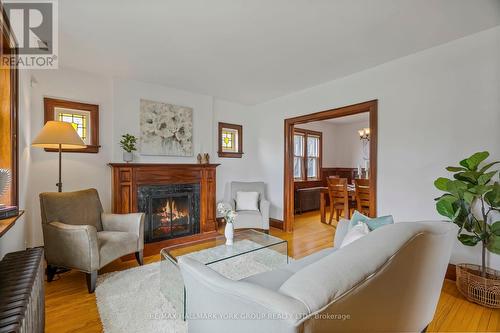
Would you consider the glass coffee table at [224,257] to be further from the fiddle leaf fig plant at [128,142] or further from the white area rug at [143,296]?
the fiddle leaf fig plant at [128,142]

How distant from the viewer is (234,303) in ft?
2.74

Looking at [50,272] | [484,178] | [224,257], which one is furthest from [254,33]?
[50,272]

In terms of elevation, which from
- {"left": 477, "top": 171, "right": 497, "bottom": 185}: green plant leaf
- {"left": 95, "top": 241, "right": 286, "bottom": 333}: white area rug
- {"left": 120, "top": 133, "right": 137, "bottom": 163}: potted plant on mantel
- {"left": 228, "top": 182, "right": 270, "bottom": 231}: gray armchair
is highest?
{"left": 120, "top": 133, "right": 137, "bottom": 163}: potted plant on mantel

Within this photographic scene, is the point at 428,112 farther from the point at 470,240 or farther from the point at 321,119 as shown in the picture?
the point at 321,119

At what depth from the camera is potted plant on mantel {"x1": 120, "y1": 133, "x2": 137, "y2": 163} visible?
133 inches

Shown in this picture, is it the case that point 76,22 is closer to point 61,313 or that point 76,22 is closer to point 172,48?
point 172,48

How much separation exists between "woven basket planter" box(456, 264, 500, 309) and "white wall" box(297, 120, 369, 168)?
483cm

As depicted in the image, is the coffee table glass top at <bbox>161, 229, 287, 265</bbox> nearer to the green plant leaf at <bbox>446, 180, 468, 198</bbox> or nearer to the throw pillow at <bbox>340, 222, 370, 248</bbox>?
the throw pillow at <bbox>340, 222, 370, 248</bbox>

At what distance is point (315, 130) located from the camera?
6.73 m

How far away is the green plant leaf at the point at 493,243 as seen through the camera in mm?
1924

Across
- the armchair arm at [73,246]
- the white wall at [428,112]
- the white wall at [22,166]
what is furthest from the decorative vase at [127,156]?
the white wall at [428,112]

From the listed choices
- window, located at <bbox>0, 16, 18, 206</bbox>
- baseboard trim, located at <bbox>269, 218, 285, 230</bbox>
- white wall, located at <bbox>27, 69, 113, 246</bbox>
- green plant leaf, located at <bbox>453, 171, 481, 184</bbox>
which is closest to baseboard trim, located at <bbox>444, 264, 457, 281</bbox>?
green plant leaf, located at <bbox>453, 171, 481, 184</bbox>

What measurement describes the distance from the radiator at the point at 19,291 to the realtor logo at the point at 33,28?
1524 mm

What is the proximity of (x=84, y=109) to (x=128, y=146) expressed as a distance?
744mm
